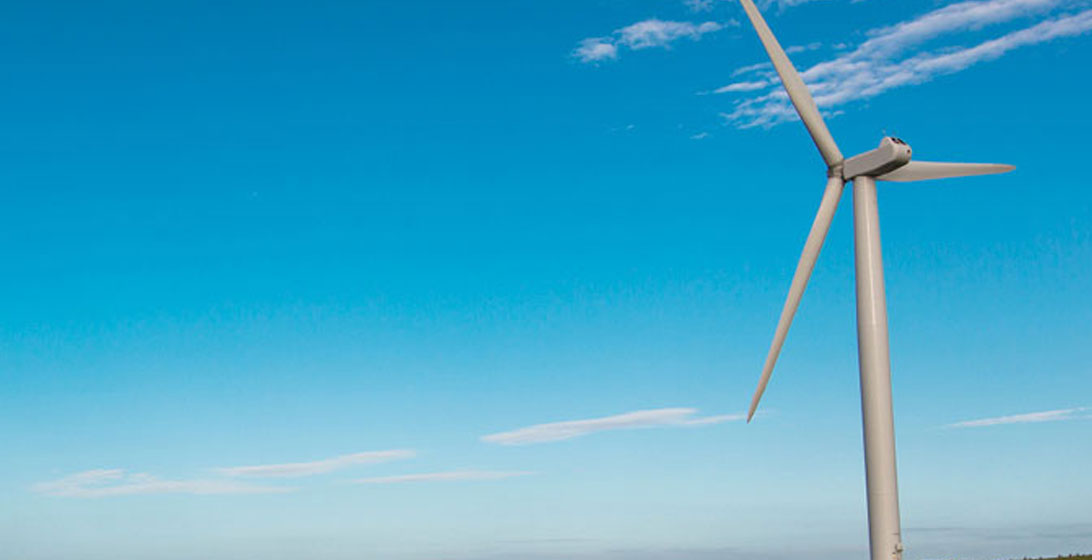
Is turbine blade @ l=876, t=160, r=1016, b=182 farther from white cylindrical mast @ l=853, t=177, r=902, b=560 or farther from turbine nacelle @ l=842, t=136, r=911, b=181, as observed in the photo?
white cylindrical mast @ l=853, t=177, r=902, b=560

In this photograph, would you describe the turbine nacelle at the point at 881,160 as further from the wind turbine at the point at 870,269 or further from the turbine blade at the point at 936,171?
the turbine blade at the point at 936,171

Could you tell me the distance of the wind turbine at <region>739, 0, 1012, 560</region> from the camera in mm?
50594

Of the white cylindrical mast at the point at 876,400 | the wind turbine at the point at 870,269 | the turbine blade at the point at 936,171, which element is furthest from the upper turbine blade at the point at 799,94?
the white cylindrical mast at the point at 876,400

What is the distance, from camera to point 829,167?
58281mm

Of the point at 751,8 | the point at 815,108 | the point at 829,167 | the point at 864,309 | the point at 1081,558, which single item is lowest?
the point at 1081,558

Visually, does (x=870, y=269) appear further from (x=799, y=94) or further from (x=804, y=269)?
(x=799, y=94)

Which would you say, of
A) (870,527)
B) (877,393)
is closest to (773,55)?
(877,393)

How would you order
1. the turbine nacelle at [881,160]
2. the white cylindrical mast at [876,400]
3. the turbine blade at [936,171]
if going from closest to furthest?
the white cylindrical mast at [876,400] < the turbine nacelle at [881,160] < the turbine blade at [936,171]

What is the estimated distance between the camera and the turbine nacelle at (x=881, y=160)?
54031 mm

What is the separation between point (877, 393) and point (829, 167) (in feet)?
44.1

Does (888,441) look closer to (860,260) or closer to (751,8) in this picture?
(860,260)

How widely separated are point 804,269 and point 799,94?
10.0 metres

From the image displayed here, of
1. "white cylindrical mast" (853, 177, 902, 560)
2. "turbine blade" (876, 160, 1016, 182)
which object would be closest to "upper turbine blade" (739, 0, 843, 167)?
"turbine blade" (876, 160, 1016, 182)

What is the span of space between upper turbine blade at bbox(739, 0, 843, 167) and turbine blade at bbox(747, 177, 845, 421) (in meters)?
1.75
